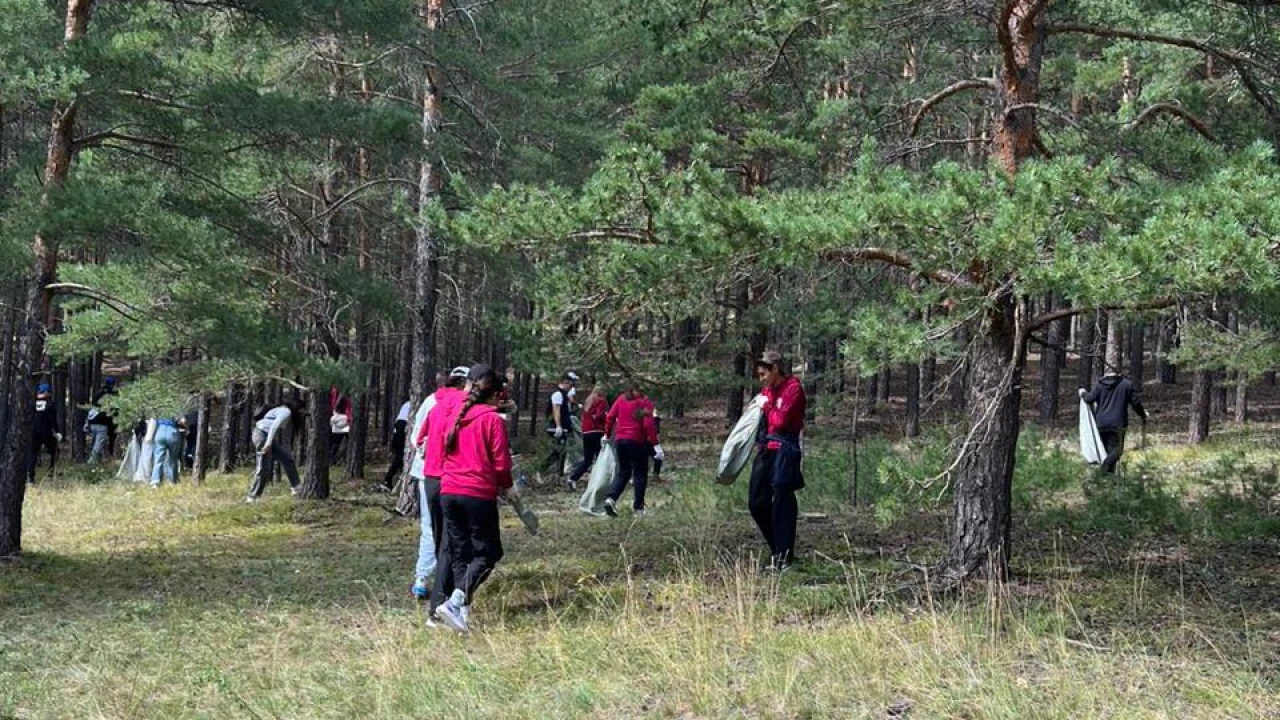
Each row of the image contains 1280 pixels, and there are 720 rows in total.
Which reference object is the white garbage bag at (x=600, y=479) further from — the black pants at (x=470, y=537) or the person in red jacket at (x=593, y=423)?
the black pants at (x=470, y=537)

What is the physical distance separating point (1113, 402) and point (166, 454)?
48.9ft

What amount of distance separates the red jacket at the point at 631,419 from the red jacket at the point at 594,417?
1990mm

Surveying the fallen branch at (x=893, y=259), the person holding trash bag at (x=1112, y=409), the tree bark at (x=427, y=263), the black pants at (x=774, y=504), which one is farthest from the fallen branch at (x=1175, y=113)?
the tree bark at (x=427, y=263)

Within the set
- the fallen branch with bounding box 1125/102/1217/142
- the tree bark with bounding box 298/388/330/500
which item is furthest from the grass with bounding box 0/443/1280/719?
the tree bark with bounding box 298/388/330/500

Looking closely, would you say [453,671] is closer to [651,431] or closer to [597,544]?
[597,544]

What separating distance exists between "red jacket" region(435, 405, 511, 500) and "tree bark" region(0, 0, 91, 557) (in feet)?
16.6

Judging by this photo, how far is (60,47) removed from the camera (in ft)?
29.3

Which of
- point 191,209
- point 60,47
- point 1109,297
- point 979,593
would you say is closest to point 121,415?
point 191,209

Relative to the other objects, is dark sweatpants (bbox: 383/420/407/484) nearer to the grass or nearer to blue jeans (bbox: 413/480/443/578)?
the grass

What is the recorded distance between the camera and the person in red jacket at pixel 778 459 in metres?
8.22

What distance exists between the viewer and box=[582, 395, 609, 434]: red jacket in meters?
14.9

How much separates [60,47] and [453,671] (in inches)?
246

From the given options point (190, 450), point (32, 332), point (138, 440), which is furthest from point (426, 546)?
point (190, 450)

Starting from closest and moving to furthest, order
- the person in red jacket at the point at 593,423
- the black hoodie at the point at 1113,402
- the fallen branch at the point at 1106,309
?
the fallen branch at the point at 1106,309 → the black hoodie at the point at 1113,402 → the person in red jacket at the point at 593,423
